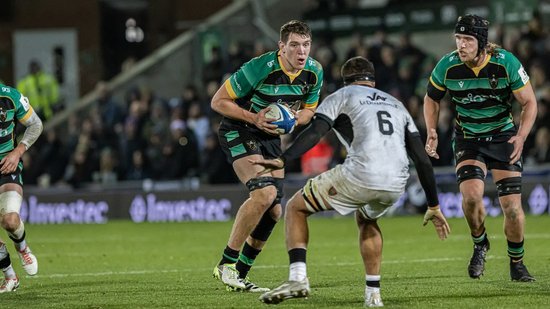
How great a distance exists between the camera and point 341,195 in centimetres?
894

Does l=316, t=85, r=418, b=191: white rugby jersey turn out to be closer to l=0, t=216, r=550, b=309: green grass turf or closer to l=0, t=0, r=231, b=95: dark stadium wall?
l=0, t=216, r=550, b=309: green grass turf

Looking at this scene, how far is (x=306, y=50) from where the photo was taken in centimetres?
1016

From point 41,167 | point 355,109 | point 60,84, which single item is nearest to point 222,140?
point 355,109

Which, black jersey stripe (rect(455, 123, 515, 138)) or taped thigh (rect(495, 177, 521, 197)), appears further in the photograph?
black jersey stripe (rect(455, 123, 515, 138))

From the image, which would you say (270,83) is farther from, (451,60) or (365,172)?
(365,172)

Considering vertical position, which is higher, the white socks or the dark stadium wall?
the dark stadium wall

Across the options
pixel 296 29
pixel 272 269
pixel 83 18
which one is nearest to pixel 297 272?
pixel 296 29

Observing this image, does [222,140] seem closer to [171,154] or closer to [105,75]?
[171,154]

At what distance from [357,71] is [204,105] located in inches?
642

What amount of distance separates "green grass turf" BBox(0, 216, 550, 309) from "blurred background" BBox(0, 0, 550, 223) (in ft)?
6.61

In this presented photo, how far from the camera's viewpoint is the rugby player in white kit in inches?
349

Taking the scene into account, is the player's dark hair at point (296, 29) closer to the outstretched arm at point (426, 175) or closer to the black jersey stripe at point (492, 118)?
the outstretched arm at point (426, 175)

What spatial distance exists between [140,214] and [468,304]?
1530cm

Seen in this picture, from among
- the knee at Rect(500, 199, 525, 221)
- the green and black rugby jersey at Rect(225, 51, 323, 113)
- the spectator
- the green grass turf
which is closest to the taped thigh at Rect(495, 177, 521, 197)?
the knee at Rect(500, 199, 525, 221)
